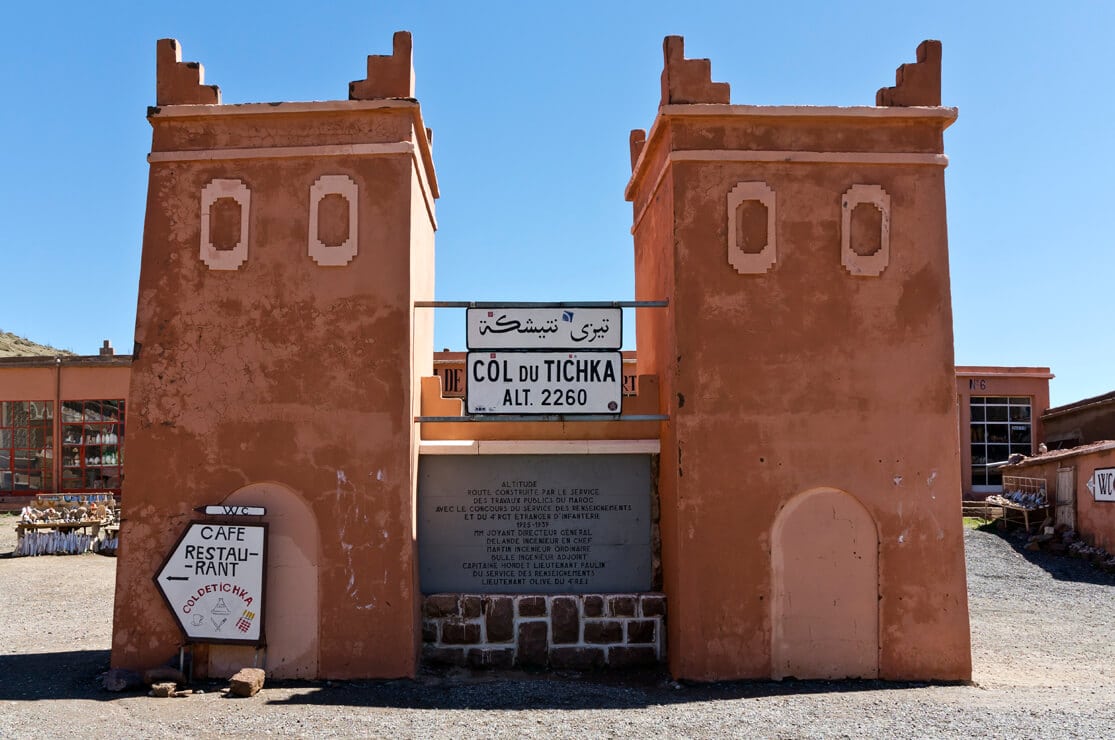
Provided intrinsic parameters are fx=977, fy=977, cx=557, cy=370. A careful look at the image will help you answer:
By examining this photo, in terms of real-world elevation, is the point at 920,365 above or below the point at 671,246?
below

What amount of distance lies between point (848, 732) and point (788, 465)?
109 inches

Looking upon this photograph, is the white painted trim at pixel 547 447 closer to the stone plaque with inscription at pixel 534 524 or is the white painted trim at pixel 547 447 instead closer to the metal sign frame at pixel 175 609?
the stone plaque with inscription at pixel 534 524

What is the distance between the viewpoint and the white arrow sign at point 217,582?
931 centimetres

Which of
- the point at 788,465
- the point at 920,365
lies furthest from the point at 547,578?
the point at 920,365

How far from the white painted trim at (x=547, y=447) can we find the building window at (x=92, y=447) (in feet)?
65.4

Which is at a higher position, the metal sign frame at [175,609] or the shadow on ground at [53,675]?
the metal sign frame at [175,609]

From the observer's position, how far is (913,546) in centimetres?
973

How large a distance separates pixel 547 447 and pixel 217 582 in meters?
3.51

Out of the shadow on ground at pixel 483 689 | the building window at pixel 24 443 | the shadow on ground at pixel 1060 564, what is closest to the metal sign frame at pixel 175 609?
the shadow on ground at pixel 483 689

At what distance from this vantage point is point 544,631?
32.7 feet

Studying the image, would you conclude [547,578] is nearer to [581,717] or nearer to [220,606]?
[581,717]

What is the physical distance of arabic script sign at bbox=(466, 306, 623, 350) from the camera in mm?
10070

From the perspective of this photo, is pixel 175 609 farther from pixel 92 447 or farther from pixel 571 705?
pixel 92 447

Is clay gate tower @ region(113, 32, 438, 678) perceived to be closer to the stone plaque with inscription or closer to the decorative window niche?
the stone plaque with inscription
